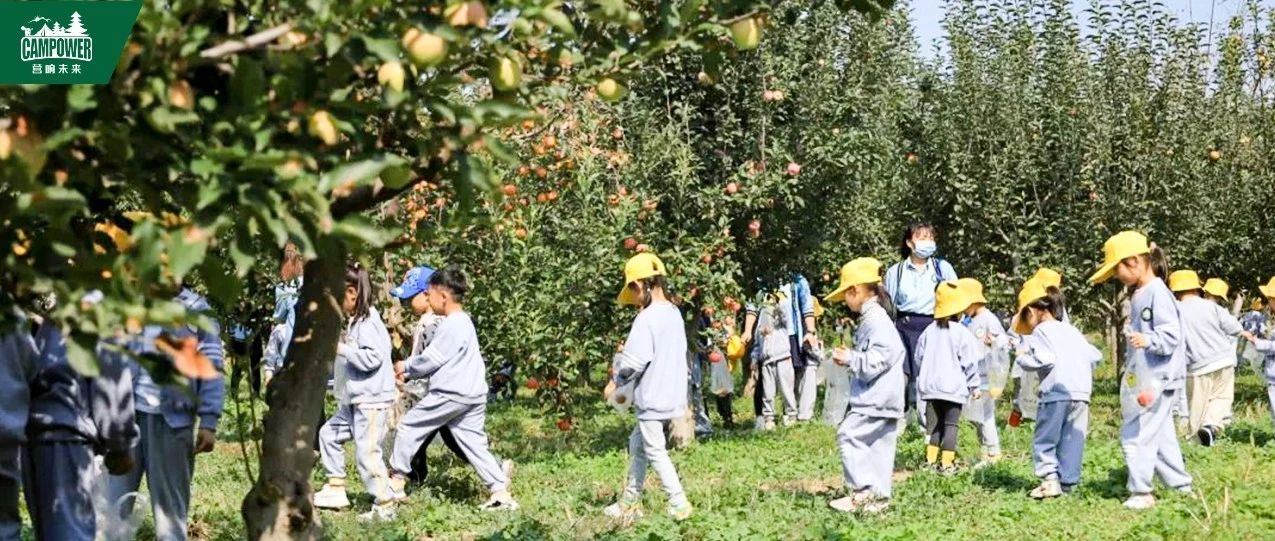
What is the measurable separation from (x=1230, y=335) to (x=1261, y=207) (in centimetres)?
465

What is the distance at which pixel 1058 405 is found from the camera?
9.06 meters

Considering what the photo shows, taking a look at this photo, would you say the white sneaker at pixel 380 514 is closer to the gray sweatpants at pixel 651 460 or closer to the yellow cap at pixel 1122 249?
the gray sweatpants at pixel 651 460

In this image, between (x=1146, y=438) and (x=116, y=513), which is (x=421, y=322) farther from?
(x=1146, y=438)

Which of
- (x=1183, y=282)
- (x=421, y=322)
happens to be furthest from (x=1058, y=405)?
(x=1183, y=282)

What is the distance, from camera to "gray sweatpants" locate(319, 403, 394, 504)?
899cm

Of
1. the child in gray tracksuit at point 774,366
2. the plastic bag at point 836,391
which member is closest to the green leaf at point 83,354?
the plastic bag at point 836,391

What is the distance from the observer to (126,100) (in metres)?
3.02

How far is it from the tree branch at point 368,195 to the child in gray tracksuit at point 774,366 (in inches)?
416

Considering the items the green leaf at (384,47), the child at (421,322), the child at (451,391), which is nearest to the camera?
the green leaf at (384,47)

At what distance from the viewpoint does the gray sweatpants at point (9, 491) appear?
18.1ft

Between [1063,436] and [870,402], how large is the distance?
129 cm

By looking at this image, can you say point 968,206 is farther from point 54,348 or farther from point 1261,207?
point 54,348

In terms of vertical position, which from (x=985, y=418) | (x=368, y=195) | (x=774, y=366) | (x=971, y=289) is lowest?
(x=985, y=418)

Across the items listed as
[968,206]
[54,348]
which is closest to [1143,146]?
[968,206]
